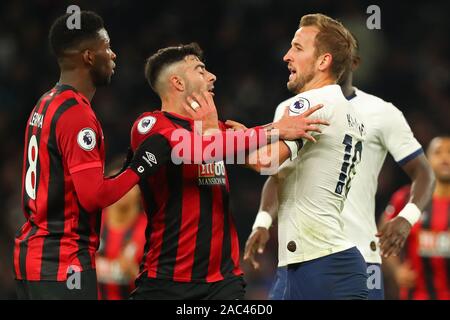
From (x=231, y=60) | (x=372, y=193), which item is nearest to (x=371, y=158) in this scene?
(x=372, y=193)

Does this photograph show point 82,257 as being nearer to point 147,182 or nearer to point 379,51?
Result: point 147,182

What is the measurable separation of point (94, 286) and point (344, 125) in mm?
1425

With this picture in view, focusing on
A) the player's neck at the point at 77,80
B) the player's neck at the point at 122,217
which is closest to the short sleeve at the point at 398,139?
the player's neck at the point at 77,80

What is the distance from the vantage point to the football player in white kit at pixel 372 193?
199 inches

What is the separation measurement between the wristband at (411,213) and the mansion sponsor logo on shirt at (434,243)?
229cm

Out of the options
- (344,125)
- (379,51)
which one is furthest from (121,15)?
(344,125)

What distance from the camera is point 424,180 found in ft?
17.8

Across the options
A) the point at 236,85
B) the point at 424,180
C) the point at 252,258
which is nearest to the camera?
the point at 252,258

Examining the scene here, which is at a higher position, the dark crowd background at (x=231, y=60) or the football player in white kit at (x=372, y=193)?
the dark crowd background at (x=231, y=60)

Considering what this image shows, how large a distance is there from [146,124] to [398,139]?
178cm

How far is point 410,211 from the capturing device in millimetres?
5191

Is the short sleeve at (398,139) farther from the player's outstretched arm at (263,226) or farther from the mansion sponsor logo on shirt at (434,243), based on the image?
the mansion sponsor logo on shirt at (434,243)
